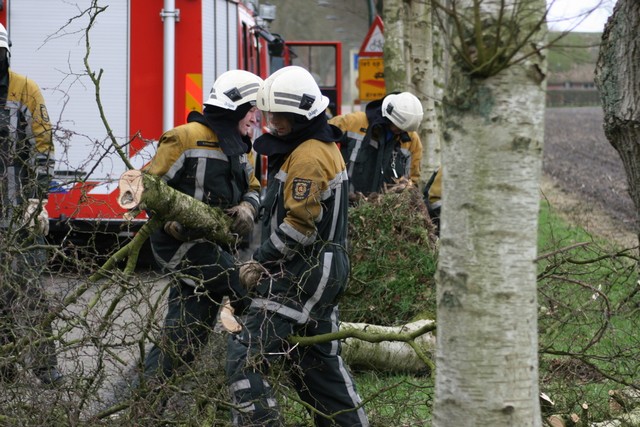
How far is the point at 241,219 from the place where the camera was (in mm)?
5922

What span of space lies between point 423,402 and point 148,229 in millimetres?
1527

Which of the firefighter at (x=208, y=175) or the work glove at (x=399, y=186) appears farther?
the work glove at (x=399, y=186)

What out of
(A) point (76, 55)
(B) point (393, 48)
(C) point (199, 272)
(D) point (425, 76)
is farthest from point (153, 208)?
(D) point (425, 76)

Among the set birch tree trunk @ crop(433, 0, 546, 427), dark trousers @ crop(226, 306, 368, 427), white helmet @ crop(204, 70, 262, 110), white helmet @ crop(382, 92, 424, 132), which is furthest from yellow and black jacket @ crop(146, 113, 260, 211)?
white helmet @ crop(382, 92, 424, 132)

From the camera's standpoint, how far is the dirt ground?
14.6m

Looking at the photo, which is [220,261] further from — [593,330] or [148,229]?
[593,330]

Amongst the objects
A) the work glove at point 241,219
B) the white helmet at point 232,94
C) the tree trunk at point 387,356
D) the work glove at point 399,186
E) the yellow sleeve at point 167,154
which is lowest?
the tree trunk at point 387,356

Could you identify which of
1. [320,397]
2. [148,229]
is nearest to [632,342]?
[320,397]

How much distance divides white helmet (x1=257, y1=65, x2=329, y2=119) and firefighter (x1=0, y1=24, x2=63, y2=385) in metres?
1.00

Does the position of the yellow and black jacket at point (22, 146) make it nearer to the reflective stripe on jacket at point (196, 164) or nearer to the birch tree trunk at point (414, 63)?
the reflective stripe on jacket at point (196, 164)

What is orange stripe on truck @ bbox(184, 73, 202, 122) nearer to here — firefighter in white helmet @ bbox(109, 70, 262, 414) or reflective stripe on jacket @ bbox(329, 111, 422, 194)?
reflective stripe on jacket @ bbox(329, 111, 422, 194)

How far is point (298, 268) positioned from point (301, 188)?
1.25ft

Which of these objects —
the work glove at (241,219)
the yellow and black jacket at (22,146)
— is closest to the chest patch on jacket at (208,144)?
the work glove at (241,219)

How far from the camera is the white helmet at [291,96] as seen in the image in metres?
5.00
